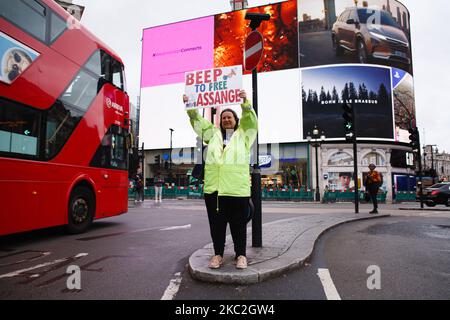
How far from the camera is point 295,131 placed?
32750 millimetres

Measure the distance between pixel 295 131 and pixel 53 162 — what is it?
29114 mm

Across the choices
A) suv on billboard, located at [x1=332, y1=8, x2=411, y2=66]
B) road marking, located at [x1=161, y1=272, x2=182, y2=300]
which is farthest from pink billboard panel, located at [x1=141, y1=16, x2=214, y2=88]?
road marking, located at [x1=161, y1=272, x2=182, y2=300]

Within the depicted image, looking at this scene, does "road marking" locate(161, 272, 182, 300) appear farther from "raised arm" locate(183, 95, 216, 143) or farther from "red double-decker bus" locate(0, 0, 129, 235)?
"red double-decker bus" locate(0, 0, 129, 235)

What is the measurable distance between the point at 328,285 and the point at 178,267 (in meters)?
1.76

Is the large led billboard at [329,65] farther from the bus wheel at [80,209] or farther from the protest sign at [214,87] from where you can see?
the protest sign at [214,87]

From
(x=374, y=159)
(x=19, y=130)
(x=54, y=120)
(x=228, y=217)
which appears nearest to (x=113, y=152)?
(x=54, y=120)

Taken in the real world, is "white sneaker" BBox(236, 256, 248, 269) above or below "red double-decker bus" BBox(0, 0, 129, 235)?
below

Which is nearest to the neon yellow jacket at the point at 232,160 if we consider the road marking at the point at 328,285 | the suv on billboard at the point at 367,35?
the road marking at the point at 328,285

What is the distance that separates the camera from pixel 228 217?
11.7 feet

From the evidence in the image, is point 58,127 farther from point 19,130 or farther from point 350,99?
point 350,99

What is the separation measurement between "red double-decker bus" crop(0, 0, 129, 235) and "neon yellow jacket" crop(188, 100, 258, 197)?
3273 mm

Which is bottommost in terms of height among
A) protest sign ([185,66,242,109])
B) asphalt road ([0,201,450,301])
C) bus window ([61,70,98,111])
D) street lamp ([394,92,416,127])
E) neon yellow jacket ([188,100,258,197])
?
asphalt road ([0,201,450,301])

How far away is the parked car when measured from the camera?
56.8ft

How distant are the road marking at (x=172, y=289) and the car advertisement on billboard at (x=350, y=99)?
30.6m
